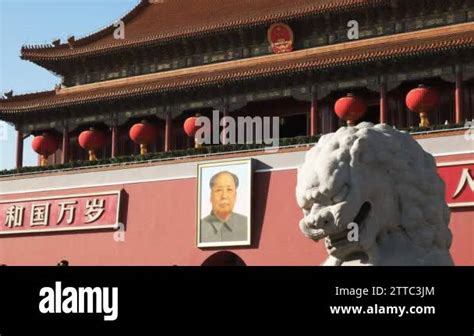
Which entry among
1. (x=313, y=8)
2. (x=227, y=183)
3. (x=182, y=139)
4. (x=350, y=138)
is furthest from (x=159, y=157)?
(x=350, y=138)

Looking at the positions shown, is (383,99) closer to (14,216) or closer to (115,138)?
(115,138)

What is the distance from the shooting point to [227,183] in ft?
53.8

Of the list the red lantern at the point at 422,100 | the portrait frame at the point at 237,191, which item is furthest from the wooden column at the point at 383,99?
the portrait frame at the point at 237,191

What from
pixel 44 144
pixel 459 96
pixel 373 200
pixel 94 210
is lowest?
pixel 373 200

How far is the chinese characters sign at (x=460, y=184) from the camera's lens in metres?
13.9

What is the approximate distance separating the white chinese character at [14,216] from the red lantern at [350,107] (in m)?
7.66

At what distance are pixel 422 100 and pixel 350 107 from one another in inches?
57.2

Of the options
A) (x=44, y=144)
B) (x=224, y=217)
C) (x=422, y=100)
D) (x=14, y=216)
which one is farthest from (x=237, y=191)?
(x=44, y=144)

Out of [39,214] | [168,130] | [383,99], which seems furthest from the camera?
[168,130]

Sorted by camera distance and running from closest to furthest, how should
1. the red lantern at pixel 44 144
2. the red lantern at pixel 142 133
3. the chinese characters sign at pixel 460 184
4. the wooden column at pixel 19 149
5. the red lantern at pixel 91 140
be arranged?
the chinese characters sign at pixel 460 184 < the red lantern at pixel 142 133 < the red lantern at pixel 91 140 < the wooden column at pixel 19 149 < the red lantern at pixel 44 144

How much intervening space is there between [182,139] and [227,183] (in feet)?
15.6

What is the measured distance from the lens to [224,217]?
1630cm

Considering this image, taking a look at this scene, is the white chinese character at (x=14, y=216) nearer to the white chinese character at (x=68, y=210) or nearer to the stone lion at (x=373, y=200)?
the white chinese character at (x=68, y=210)

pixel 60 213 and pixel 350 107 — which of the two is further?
pixel 60 213
